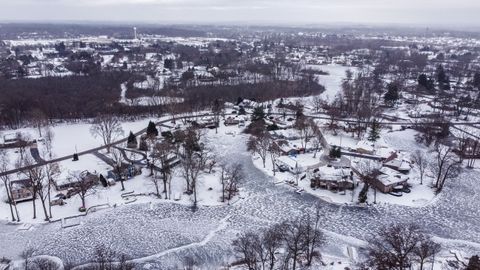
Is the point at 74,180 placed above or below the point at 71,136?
below

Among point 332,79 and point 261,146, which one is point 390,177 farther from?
point 332,79

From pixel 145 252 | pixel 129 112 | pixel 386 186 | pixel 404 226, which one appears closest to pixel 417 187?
pixel 386 186

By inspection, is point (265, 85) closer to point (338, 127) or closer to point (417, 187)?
point (338, 127)

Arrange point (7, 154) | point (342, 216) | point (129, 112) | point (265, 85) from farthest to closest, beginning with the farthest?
point (265, 85), point (129, 112), point (7, 154), point (342, 216)

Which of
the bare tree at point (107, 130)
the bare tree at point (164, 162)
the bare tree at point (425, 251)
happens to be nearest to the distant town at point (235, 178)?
the bare tree at point (425, 251)

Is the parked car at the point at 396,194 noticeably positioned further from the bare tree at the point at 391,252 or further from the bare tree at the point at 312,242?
the bare tree at the point at 312,242

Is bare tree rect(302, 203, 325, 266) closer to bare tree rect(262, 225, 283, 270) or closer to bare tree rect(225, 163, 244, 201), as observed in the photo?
bare tree rect(262, 225, 283, 270)

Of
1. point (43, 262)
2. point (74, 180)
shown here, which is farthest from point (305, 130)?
point (43, 262)

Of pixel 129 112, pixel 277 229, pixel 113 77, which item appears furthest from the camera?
pixel 113 77

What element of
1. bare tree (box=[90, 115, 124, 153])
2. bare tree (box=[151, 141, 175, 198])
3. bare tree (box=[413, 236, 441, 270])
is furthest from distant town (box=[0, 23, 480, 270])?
bare tree (box=[90, 115, 124, 153])
